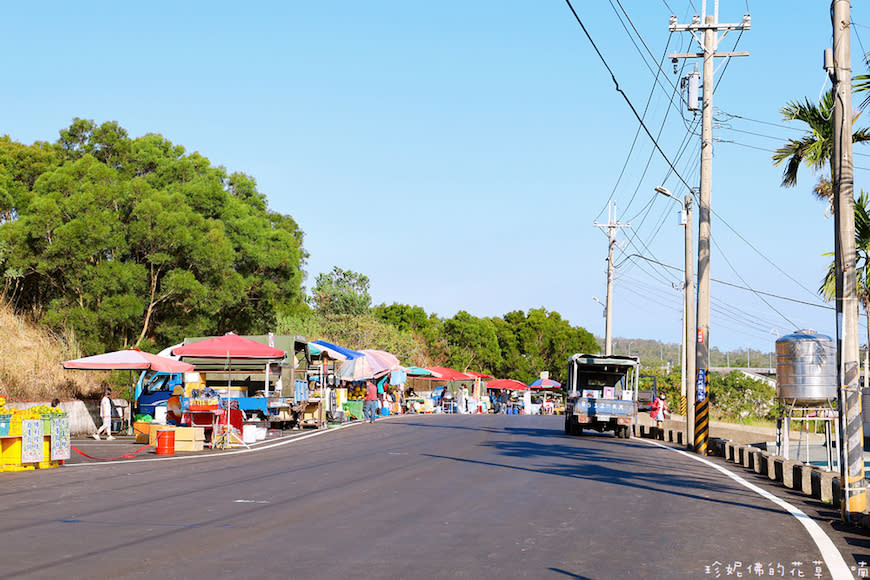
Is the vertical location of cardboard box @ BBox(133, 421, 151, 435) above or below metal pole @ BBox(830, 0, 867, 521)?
below

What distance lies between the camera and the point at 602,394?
3378 centimetres

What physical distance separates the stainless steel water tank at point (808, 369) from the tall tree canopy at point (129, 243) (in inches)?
921

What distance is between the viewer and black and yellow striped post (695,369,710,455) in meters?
25.3

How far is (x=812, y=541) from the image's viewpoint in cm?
1019

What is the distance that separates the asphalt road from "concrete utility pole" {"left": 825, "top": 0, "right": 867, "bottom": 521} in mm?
752

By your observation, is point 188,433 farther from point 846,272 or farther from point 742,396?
point 742,396

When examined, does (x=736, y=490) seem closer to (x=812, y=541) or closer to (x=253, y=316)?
(x=812, y=541)

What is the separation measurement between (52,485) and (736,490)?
36.9ft

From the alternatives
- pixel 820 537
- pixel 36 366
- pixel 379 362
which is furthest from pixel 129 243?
pixel 820 537

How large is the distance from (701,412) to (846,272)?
14.0 m

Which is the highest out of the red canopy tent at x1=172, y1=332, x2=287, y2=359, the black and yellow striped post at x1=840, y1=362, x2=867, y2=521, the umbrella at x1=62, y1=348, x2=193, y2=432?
the red canopy tent at x1=172, y1=332, x2=287, y2=359

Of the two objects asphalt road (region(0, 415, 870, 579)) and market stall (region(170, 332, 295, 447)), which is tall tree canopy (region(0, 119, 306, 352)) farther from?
asphalt road (region(0, 415, 870, 579))

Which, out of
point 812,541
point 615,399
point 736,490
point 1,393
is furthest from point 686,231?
point 812,541

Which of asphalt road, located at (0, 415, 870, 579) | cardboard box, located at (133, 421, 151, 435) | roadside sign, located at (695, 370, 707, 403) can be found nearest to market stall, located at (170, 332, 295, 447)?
cardboard box, located at (133, 421, 151, 435)
